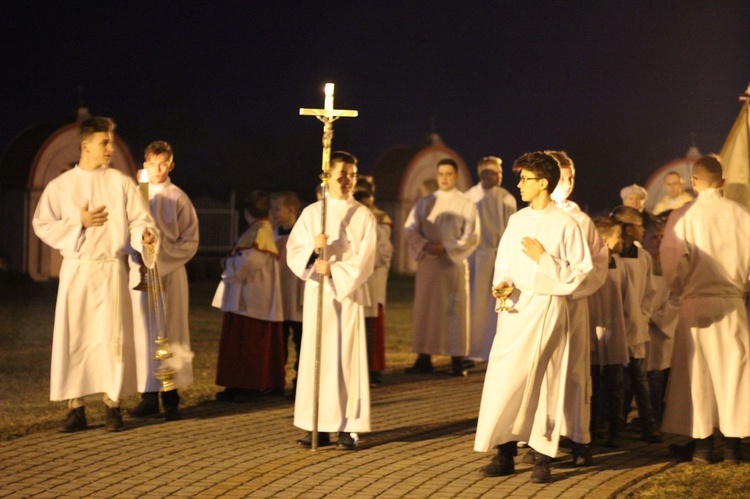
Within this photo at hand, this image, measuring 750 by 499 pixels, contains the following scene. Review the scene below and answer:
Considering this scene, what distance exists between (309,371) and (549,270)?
221 cm

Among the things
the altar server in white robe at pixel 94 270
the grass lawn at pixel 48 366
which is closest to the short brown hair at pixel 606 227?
the grass lawn at pixel 48 366

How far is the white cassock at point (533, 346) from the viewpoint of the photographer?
7.91 m

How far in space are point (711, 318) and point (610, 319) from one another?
0.84m

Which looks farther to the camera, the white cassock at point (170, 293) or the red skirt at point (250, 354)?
the red skirt at point (250, 354)

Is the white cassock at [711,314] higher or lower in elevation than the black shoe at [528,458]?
higher

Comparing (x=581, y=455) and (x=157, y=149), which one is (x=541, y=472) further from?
(x=157, y=149)

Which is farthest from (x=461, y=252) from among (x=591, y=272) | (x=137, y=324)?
(x=591, y=272)

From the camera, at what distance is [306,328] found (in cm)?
921

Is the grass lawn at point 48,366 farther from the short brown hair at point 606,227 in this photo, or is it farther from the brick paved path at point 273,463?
the short brown hair at point 606,227

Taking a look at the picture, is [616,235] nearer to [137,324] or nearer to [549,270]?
[549,270]

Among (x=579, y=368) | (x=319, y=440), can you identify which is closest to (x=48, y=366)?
(x=319, y=440)

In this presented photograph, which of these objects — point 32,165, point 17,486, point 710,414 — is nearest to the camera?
point 17,486

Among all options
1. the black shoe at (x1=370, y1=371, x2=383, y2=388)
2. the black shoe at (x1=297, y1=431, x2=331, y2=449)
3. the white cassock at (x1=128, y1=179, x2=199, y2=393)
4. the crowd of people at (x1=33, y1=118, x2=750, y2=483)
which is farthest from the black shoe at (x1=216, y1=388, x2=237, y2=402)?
the black shoe at (x1=297, y1=431, x2=331, y2=449)

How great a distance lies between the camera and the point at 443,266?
1469cm
